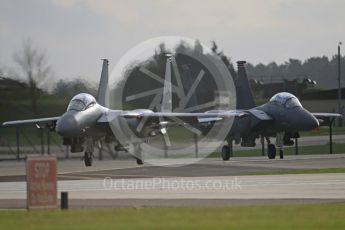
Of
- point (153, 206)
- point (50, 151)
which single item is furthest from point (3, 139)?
point (153, 206)

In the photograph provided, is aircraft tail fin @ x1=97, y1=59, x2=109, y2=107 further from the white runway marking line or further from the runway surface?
the white runway marking line

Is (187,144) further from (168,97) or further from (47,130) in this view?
(47,130)

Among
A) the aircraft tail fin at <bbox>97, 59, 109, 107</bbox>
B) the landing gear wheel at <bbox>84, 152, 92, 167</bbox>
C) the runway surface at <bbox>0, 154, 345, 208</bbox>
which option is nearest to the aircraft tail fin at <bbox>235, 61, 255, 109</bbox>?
the runway surface at <bbox>0, 154, 345, 208</bbox>

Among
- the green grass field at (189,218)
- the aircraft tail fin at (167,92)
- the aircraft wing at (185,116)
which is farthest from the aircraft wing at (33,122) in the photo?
the green grass field at (189,218)

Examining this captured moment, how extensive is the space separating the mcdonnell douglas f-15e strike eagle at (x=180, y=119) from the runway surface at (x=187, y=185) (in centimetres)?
195

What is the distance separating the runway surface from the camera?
24.3 m

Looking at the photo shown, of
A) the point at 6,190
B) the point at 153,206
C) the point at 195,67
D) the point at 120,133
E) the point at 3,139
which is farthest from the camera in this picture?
the point at 195,67

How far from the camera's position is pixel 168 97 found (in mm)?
52781

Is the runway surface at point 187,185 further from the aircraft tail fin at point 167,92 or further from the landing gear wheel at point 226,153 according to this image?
the aircraft tail fin at point 167,92

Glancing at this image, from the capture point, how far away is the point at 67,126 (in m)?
41.9

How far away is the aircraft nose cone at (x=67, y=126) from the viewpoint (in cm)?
4188

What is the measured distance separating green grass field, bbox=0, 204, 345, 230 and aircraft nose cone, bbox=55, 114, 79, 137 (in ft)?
67.8

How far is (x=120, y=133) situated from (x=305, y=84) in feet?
207

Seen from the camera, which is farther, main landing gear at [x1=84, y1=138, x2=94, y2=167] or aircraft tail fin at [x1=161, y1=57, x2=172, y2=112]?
aircraft tail fin at [x1=161, y1=57, x2=172, y2=112]
